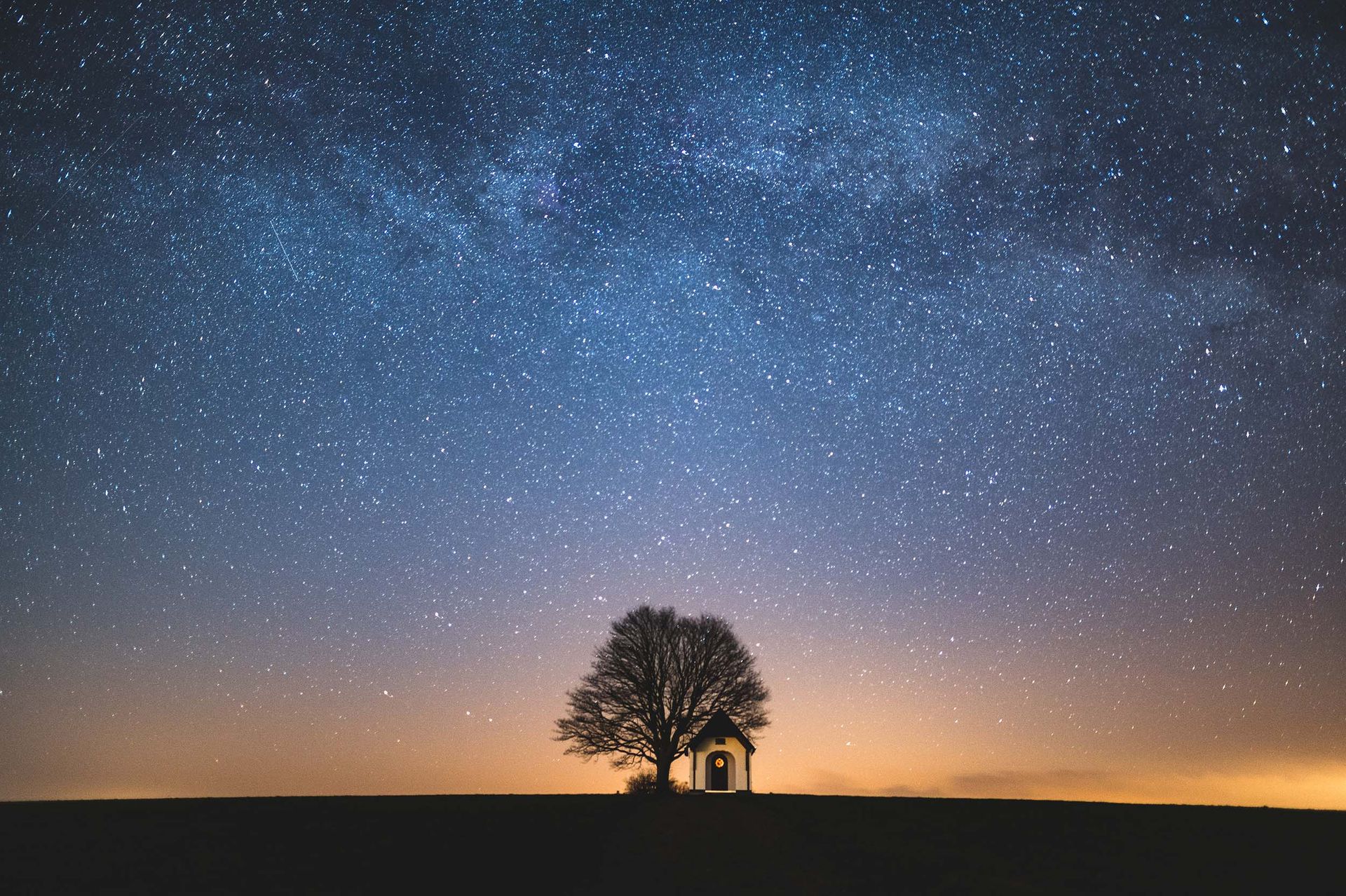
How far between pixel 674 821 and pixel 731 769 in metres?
13.9

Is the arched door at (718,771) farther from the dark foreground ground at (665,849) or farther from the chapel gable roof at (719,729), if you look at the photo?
the dark foreground ground at (665,849)

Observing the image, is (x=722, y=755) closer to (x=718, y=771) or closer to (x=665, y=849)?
(x=718, y=771)

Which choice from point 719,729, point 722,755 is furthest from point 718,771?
point 719,729

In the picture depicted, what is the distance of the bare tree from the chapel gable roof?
0.20 m

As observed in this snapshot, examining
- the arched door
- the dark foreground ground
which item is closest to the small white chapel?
the arched door

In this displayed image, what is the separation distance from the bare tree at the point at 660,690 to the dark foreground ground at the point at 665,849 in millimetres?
10324

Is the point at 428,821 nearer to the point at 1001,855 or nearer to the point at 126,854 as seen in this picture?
the point at 126,854

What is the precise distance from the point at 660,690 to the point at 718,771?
3830mm

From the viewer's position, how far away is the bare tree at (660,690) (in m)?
34.7

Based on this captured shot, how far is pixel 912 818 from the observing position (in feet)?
72.8

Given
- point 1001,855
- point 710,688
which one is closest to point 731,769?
point 710,688

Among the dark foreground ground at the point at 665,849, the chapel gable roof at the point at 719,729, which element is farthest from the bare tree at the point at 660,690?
the dark foreground ground at the point at 665,849

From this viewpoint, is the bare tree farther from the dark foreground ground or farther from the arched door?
the dark foreground ground

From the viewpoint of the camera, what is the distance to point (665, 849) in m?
19.0
